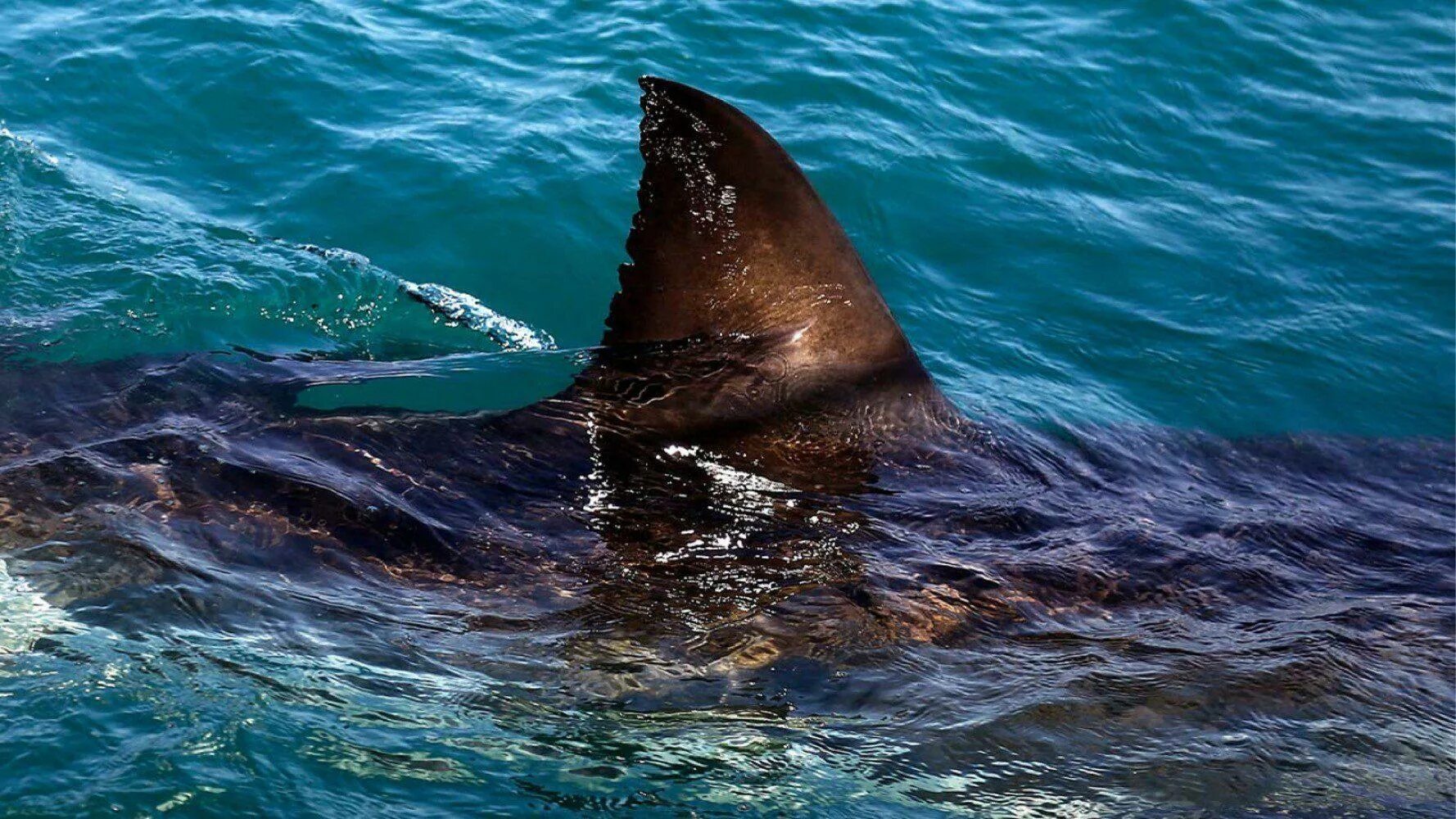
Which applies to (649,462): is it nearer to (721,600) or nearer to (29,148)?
(721,600)

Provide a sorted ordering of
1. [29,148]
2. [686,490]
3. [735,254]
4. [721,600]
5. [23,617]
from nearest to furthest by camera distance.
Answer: [23,617] < [721,600] < [686,490] < [735,254] < [29,148]

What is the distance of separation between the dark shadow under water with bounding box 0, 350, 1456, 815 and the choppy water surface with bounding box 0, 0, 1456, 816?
18 millimetres

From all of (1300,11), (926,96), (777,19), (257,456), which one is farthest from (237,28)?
(1300,11)

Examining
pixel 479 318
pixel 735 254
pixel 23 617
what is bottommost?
pixel 23 617

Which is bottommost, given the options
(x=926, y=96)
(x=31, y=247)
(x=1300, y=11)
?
(x=31, y=247)

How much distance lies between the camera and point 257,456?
4867mm

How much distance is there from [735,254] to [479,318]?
2.62m

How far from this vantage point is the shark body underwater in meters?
4.55

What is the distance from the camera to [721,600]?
4621 millimetres

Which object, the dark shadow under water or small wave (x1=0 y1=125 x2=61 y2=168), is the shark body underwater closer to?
the dark shadow under water

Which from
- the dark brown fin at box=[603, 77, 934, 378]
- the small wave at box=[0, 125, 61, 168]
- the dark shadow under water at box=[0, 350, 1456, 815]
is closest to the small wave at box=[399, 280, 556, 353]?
the dark shadow under water at box=[0, 350, 1456, 815]

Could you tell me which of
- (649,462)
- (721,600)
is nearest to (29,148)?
(649,462)

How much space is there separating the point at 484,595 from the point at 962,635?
63.9 inches

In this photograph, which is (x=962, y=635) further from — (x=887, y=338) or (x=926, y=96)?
(x=926, y=96)
